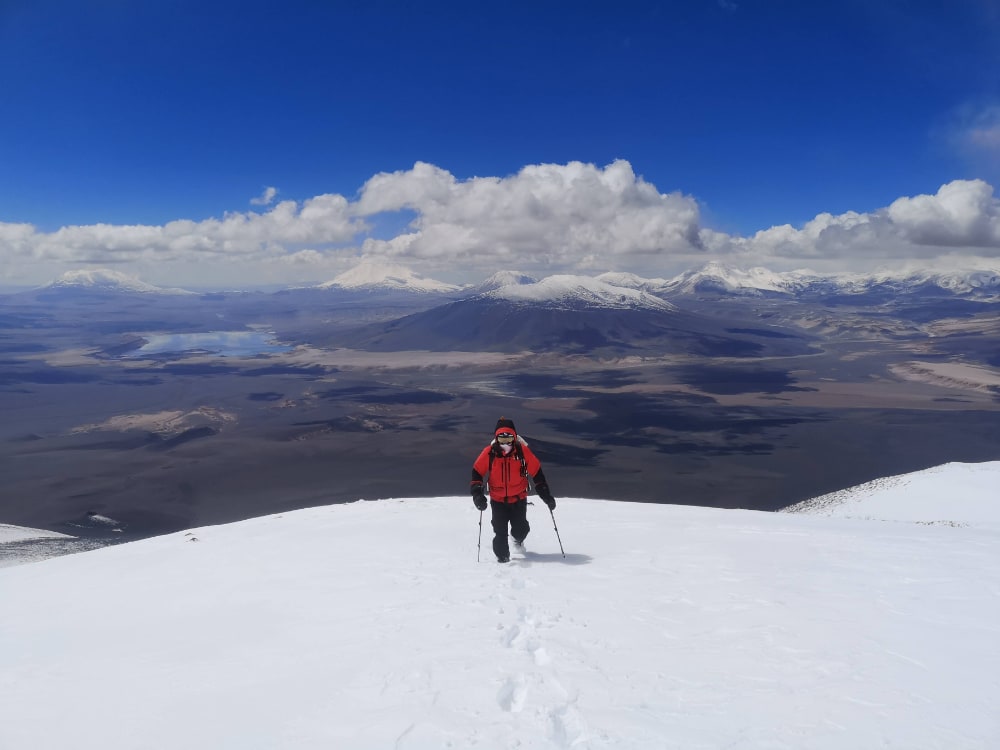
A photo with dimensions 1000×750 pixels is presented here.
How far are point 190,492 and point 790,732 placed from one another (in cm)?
8280

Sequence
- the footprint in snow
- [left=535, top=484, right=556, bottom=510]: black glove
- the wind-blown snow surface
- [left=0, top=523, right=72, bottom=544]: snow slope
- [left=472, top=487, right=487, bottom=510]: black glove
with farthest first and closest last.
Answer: [left=0, top=523, right=72, bottom=544]: snow slope < [left=535, top=484, right=556, bottom=510]: black glove < [left=472, top=487, right=487, bottom=510]: black glove < the footprint in snow < the wind-blown snow surface

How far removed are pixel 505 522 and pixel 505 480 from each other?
29.9 inches

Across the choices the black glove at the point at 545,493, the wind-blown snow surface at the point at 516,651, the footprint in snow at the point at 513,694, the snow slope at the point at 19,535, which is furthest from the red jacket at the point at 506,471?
the snow slope at the point at 19,535

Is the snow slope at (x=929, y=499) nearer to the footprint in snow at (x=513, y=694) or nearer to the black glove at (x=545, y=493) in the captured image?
the black glove at (x=545, y=493)

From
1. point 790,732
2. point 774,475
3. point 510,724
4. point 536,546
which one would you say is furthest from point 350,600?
point 774,475

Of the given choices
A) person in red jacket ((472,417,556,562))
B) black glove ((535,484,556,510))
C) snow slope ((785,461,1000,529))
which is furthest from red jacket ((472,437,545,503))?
snow slope ((785,461,1000,529))

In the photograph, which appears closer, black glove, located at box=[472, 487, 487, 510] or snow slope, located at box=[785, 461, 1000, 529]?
black glove, located at box=[472, 487, 487, 510]

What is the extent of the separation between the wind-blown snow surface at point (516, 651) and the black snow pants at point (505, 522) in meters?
0.43

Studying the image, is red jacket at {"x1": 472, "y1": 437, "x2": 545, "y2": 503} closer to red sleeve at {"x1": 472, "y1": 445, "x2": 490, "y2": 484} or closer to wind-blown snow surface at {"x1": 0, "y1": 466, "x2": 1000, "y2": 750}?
red sleeve at {"x1": 472, "y1": 445, "x2": 490, "y2": 484}

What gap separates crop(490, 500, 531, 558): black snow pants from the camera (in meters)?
10.6

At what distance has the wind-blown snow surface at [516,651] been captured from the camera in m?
5.15

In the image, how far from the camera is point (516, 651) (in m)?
6.50

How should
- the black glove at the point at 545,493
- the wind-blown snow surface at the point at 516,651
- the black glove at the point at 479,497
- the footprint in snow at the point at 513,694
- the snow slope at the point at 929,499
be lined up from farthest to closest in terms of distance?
the snow slope at the point at 929,499
the black glove at the point at 545,493
the black glove at the point at 479,497
the footprint in snow at the point at 513,694
the wind-blown snow surface at the point at 516,651

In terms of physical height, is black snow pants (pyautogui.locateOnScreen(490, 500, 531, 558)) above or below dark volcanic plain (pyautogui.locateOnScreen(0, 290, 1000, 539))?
above
